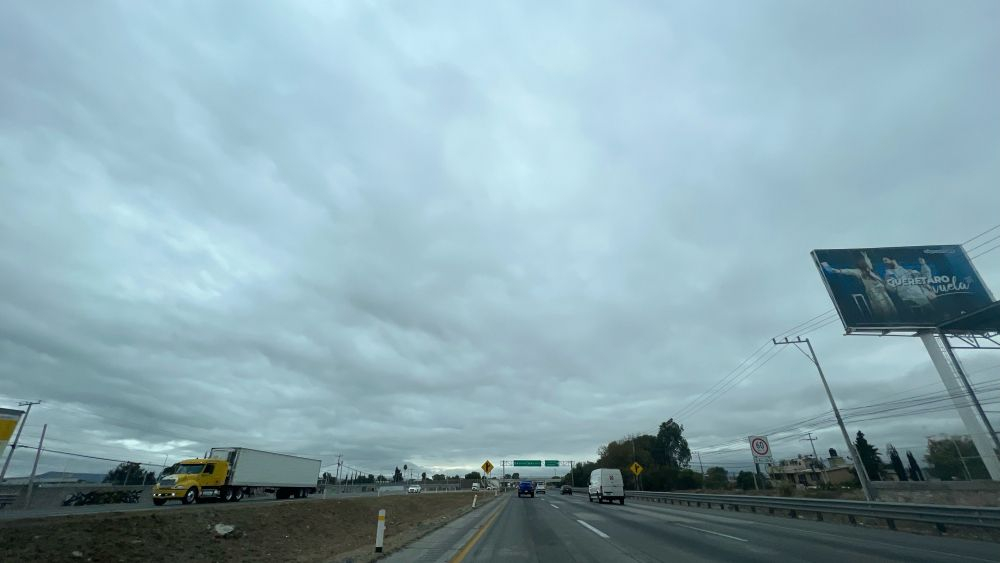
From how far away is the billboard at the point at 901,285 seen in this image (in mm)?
32750

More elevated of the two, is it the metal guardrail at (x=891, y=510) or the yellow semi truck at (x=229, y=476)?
the yellow semi truck at (x=229, y=476)

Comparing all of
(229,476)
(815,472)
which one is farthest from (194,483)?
(815,472)

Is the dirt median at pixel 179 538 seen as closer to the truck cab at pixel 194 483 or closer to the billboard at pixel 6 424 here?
the billboard at pixel 6 424

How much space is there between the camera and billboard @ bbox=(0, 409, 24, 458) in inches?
624

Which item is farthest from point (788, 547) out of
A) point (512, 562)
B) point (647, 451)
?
point (647, 451)

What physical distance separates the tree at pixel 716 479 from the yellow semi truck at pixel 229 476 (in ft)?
209

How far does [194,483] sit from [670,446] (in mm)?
104969

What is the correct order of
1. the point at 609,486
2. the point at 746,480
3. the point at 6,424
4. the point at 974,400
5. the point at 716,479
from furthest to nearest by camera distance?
the point at 716,479 < the point at 746,480 < the point at 609,486 < the point at 974,400 < the point at 6,424

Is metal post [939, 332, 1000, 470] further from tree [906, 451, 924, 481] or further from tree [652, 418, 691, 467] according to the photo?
tree [652, 418, 691, 467]

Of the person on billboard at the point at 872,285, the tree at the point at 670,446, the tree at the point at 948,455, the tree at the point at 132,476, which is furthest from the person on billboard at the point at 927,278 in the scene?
the tree at the point at 670,446

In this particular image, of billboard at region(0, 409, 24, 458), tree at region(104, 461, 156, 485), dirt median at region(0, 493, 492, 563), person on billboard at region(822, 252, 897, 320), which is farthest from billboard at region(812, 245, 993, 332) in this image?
tree at region(104, 461, 156, 485)

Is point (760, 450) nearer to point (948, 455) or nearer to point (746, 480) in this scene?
point (948, 455)

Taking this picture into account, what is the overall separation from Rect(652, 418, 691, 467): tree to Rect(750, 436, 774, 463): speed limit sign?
280 feet

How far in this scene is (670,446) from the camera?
113m
